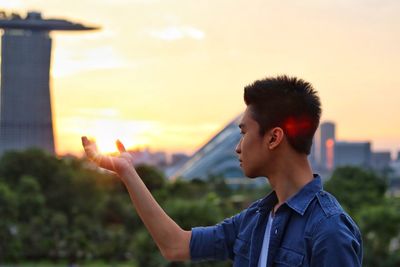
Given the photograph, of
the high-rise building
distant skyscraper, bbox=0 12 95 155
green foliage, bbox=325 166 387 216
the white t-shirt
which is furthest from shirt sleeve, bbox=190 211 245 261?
the high-rise building

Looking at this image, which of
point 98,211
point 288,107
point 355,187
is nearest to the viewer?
point 288,107

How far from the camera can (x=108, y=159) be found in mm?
1421

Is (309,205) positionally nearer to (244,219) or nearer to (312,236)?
(312,236)

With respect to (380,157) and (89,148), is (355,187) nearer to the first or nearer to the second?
(89,148)

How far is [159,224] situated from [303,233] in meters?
0.34

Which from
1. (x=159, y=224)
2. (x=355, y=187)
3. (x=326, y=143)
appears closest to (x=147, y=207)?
(x=159, y=224)

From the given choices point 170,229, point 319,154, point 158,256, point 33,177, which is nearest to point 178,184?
point 33,177

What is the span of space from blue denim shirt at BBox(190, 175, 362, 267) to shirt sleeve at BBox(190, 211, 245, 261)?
1.0 inches

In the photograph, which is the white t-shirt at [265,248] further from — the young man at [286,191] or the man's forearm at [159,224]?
the man's forearm at [159,224]

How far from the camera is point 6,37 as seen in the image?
202ft

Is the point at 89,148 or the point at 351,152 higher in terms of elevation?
the point at 89,148

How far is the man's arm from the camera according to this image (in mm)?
1433

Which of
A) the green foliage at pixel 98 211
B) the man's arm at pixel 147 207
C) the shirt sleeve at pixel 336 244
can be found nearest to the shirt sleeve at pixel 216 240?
the man's arm at pixel 147 207

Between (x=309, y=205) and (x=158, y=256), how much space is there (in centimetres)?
1096
